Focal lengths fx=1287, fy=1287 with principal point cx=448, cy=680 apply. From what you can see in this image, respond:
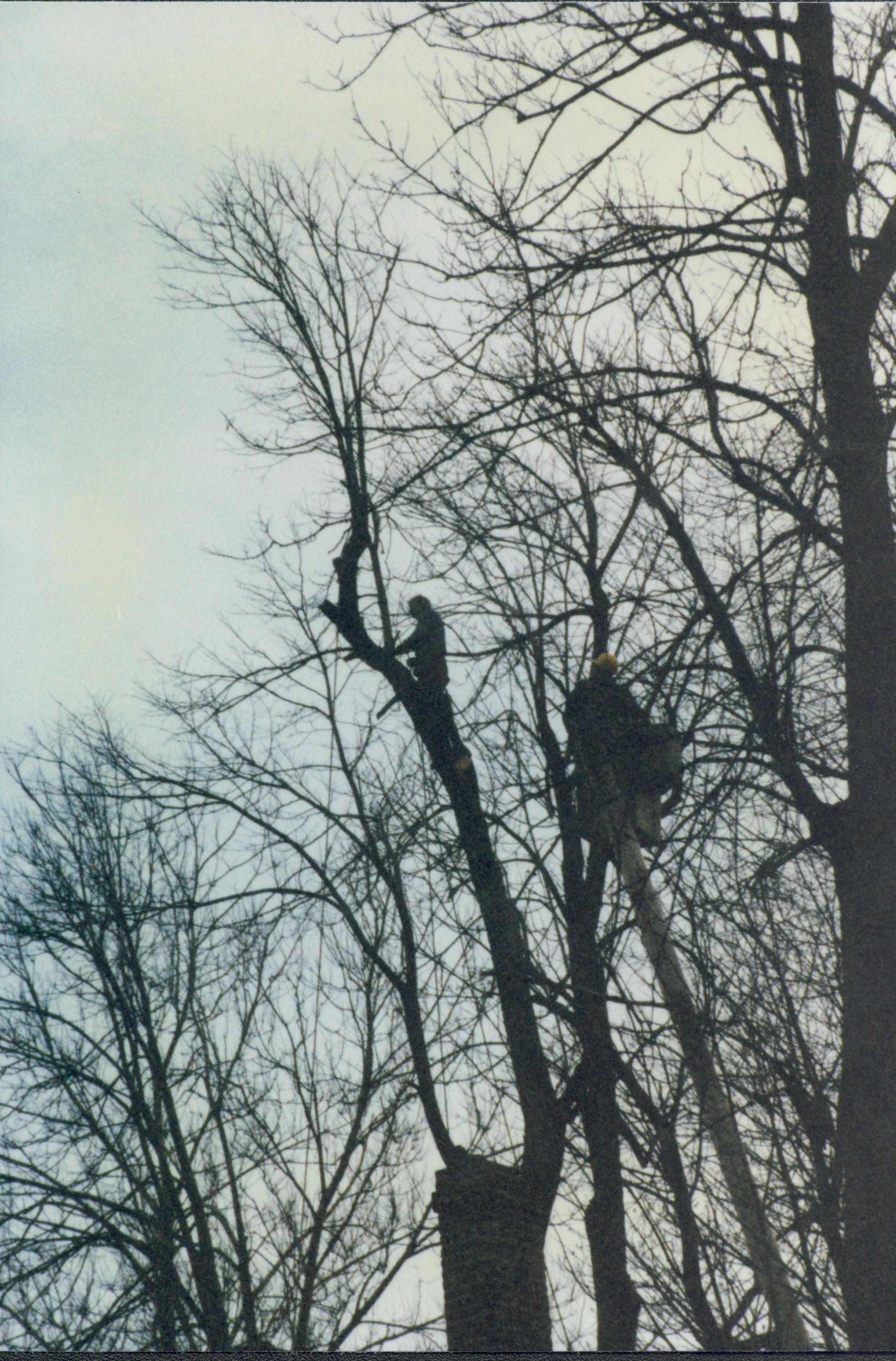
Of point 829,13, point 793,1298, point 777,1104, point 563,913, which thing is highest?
point 829,13

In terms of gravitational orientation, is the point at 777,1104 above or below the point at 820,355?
below

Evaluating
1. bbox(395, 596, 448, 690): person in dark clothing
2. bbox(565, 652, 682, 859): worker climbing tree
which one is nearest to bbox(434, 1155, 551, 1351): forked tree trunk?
bbox(565, 652, 682, 859): worker climbing tree

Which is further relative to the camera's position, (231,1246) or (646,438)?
(231,1246)

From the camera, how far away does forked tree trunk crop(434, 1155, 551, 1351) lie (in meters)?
5.46

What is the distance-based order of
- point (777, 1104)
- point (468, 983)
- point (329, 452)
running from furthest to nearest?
point (329, 452) < point (468, 983) < point (777, 1104)

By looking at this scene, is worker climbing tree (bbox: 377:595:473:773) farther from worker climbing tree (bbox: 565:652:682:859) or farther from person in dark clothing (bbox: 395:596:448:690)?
worker climbing tree (bbox: 565:652:682:859)

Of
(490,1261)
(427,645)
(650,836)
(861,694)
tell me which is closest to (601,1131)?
(490,1261)

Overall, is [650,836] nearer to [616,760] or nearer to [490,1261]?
[616,760]

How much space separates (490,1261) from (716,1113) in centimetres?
135

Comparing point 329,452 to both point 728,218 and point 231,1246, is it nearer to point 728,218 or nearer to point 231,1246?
point 728,218

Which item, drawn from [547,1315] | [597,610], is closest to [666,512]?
[597,610]

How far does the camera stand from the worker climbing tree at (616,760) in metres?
4.44

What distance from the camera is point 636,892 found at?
4.70 m

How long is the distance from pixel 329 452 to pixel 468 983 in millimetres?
2932
